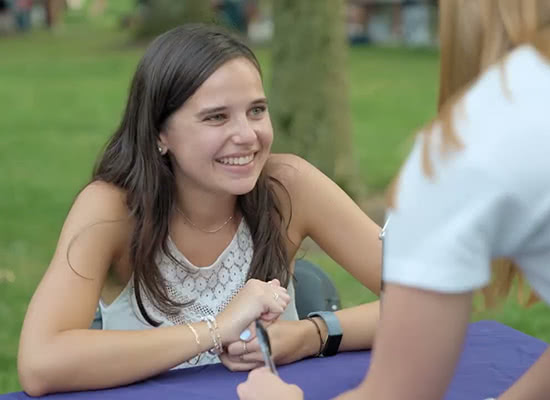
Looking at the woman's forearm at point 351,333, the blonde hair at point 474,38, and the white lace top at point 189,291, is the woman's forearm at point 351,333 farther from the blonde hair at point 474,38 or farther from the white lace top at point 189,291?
the blonde hair at point 474,38

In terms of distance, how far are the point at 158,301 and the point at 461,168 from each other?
1462mm

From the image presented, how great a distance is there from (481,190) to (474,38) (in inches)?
10.4

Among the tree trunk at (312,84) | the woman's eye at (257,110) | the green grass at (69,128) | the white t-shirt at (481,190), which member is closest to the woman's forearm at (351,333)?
the woman's eye at (257,110)

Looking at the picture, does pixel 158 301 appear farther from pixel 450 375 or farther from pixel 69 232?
pixel 450 375

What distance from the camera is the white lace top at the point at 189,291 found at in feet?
8.81

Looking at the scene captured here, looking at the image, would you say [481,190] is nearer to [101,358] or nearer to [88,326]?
[101,358]

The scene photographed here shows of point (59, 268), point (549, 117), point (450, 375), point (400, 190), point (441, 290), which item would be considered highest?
point (549, 117)

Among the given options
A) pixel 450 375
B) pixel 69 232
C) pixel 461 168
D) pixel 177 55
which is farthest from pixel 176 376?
pixel 461 168

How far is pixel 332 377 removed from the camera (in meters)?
2.33

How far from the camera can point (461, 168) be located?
1.35 meters

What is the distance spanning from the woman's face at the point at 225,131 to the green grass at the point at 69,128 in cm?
102

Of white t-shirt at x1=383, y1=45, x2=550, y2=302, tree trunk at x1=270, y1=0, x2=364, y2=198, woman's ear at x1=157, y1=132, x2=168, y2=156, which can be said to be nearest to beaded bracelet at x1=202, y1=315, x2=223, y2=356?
woman's ear at x1=157, y1=132, x2=168, y2=156

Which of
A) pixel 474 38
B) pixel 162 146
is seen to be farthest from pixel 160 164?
pixel 474 38

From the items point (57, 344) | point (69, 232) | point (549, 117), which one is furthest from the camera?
point (69, 232)
